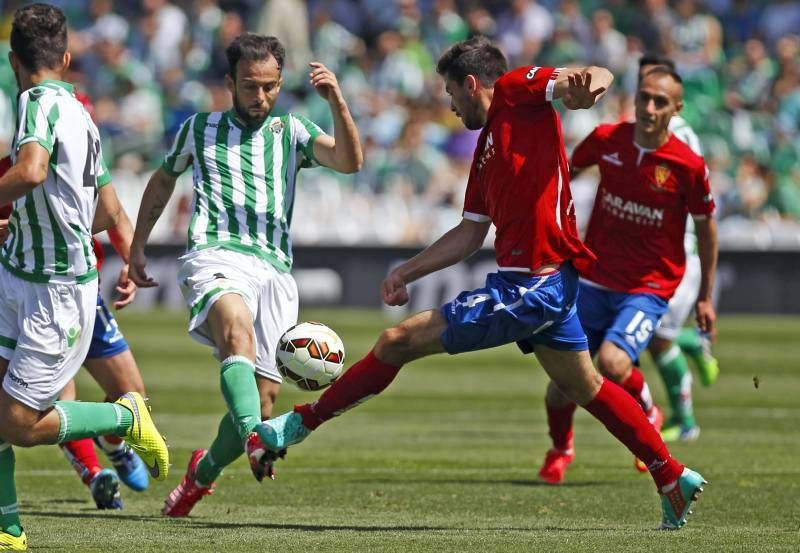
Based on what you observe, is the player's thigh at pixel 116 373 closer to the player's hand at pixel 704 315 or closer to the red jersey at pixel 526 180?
the red jersey at pixel 526 180

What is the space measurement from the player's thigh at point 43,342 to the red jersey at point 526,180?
1832 millimetres

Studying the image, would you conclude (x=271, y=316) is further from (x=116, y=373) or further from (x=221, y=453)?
(x=116, y=373)

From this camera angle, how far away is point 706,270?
8.61m

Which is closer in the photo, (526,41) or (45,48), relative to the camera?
(45,48)

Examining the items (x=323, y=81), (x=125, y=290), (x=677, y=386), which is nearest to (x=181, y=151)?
(x=125, y=290)

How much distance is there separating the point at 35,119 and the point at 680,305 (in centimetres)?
642

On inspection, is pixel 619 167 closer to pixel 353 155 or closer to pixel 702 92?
pixel 353 155

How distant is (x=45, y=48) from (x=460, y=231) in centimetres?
196

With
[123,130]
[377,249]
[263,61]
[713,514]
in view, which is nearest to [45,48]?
Result: [263,61]

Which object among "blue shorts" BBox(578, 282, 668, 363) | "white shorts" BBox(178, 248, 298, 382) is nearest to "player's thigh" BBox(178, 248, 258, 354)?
"white shorts" BBox(178, 248, 298, 382)

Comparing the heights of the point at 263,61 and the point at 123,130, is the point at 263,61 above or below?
above

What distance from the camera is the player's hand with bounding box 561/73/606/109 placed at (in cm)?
632

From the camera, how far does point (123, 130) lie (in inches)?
938

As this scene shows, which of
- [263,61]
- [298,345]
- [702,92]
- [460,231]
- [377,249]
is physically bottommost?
[377,249]
